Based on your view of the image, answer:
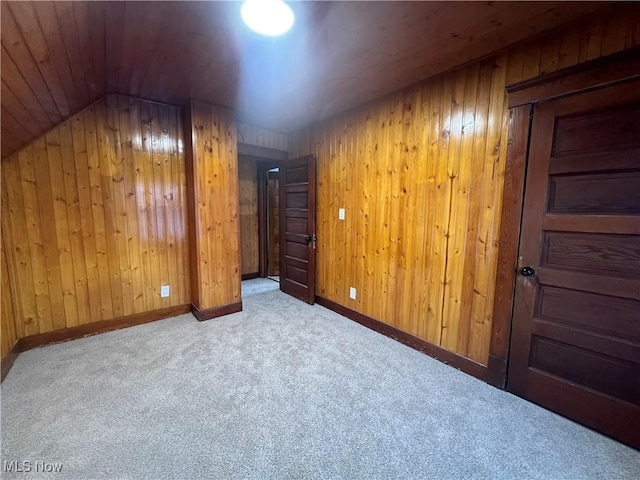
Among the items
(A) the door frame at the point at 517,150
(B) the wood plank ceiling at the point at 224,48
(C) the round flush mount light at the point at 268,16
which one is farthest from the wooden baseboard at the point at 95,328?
(A) the door frame at the point at 517,150

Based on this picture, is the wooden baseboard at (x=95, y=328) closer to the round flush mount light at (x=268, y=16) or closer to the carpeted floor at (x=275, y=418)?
the carpeted floor at (x=275, y=418)

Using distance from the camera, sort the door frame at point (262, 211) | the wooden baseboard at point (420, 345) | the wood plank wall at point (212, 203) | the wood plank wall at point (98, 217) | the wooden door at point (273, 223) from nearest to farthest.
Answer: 1. the wooden baseboard at point (420, 345)
2. the wood plank wall at point (98, 217)
3. the wood plank wall at point (212, 203)
4. the door frame at point (262, 211)
5. the wooden door at point (273, 223)

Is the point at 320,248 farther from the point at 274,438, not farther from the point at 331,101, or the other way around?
the point at 274,438

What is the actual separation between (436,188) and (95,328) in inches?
139

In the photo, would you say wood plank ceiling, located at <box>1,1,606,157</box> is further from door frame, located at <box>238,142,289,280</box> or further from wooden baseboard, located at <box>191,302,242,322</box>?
door frame, located at <box>238,142,289,280</box>

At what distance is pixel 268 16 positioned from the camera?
4.88ft

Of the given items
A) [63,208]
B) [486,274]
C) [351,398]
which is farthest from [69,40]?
[486,274]

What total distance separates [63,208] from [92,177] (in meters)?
0.37

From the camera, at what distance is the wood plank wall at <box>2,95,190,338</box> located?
2.34 m

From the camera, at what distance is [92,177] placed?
102 inches

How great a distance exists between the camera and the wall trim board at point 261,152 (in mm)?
3562

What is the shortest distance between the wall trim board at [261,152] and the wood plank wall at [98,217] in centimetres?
79

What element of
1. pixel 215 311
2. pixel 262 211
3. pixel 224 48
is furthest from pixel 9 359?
pixel 262 211

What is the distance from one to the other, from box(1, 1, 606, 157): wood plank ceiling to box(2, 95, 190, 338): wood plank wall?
0.22 metres
